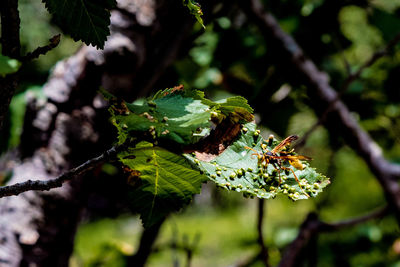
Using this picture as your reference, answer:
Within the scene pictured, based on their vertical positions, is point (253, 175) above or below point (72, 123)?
above

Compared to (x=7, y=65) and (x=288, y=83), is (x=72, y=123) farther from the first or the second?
(x=288, y=83)

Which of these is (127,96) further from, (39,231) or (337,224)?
(337,224)

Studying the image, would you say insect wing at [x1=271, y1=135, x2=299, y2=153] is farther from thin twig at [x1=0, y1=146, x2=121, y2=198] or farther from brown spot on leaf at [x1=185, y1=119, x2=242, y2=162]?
thin twig at [x1=0, y1=146, x2=121, y2=198]

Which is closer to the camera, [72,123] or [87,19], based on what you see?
[87,19]

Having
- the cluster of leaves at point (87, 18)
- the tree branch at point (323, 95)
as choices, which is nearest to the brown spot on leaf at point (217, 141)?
the cluster of leaves at point (87, 18)

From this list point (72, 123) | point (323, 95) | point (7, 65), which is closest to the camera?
point (7, 65)

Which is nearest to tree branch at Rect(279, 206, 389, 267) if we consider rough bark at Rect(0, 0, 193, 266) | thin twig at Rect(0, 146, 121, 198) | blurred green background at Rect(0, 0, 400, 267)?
blurred green background at Rect(0, 0, 400, 267)

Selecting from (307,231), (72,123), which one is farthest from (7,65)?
(307,231)

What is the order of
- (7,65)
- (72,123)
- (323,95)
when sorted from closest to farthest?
(7,65) → (72,123) → (323,95)
